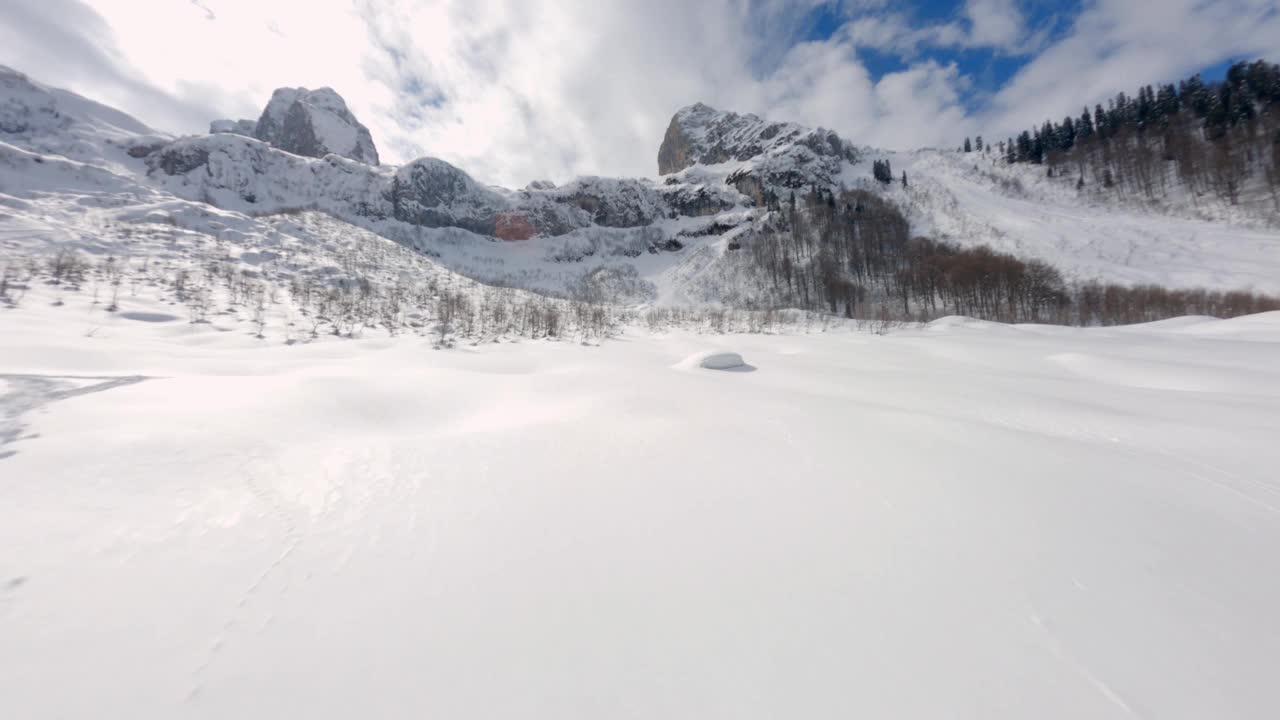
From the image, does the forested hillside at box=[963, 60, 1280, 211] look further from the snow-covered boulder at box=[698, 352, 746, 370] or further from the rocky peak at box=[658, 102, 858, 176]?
the snow-covered boulder at box=[698, 352, 746, 370]

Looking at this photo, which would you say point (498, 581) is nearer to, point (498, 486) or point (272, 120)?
point (498, 486)

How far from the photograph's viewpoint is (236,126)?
9275 cm

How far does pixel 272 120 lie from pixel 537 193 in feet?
219

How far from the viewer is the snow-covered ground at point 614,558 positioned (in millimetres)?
1340

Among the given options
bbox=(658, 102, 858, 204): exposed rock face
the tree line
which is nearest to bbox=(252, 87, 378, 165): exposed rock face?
bbox=(658, 102, 858, 204): exposed rock face

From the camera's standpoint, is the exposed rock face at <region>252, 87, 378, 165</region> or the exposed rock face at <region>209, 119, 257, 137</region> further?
the exposed rock face at <region>209, 119, 257, 137</region>

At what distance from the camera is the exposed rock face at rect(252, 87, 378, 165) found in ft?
270

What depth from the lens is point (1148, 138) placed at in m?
50.0

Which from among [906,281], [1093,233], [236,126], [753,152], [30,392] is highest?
[236,126]

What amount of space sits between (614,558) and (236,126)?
14289 centimetres

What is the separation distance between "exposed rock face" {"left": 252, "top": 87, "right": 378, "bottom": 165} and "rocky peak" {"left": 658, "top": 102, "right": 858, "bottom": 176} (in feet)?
248

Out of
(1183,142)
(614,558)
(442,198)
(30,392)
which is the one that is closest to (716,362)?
(614,558)

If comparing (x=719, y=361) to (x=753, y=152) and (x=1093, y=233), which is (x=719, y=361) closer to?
(x=1093, y=233)

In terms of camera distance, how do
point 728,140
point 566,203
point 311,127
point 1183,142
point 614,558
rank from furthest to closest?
point 728,140
point 311,127
point 566,203
point 1183,142
point 614,558
